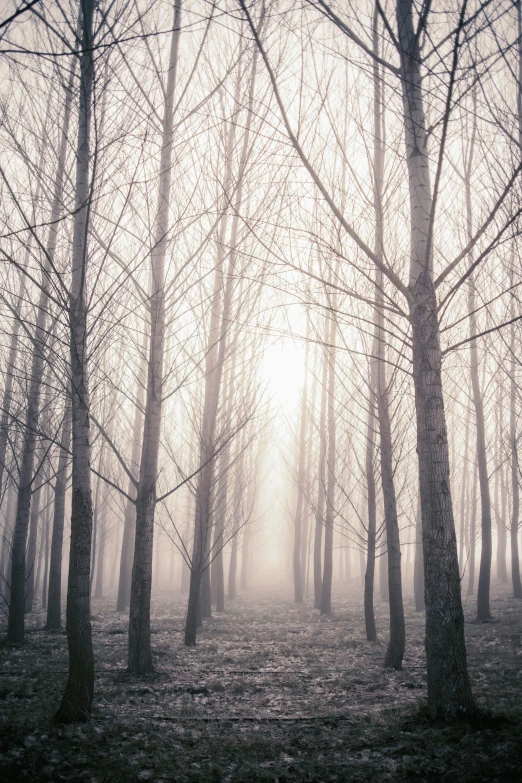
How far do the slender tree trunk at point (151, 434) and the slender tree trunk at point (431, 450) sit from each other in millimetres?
3032

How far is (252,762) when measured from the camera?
3.26 m

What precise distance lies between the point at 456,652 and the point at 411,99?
4499 millimetres

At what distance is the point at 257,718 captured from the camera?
4.28 meters

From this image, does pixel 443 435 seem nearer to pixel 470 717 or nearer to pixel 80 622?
pixel 470 717

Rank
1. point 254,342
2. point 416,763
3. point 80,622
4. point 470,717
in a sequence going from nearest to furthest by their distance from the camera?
1. point 416,763
2. point 470,717
3. point 80,622
4. point 254,342

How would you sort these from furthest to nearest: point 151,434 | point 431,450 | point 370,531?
1. point 370,531
2. point 151,434
3. point 431,450

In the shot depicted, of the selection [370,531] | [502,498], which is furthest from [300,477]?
[502,498]

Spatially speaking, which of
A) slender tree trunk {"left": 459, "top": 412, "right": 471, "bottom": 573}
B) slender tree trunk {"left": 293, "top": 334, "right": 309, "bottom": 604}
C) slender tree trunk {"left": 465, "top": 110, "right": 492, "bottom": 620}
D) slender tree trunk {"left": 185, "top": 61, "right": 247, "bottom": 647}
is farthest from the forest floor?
slender tree trunk {"left": 459, "top": 412, "right": 471, "bottom": 573}

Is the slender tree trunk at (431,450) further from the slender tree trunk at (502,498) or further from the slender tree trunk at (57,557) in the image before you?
the slender tree trunk at (502,498)

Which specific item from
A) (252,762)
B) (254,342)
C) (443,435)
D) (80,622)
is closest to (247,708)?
(252,762)

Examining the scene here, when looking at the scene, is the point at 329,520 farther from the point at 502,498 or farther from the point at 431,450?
the point at 502,498

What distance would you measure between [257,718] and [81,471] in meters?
2.86

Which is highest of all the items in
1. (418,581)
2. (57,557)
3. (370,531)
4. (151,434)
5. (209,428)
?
(209,428)

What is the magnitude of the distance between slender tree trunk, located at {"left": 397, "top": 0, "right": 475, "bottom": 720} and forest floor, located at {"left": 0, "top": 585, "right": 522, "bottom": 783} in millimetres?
327
